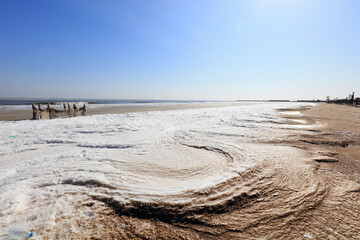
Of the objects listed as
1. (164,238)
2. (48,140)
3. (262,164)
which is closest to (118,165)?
(164,238)

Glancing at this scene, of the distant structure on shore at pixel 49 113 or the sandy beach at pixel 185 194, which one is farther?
the distant structure on shore at pixel 49 113

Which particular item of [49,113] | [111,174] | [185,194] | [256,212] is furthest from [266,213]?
[49,113]

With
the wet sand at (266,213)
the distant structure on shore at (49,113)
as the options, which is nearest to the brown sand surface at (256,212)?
the wet sand at (266,213)

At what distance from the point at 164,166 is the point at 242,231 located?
1.64 meters

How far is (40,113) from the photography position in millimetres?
11312

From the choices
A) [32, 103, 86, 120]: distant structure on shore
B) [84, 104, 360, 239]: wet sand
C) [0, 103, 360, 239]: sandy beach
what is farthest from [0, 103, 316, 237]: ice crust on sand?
[32, 103, 86, 120]: distant structure on shore

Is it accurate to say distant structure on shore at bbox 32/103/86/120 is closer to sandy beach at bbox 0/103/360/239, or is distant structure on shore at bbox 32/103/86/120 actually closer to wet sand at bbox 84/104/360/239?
sandy beach at bbox 0/103/360/239

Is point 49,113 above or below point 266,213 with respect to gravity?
above

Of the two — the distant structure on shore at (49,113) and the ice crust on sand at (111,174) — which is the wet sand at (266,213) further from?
the distant structure on shore at (49,113)

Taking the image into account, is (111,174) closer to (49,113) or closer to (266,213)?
(266,213)

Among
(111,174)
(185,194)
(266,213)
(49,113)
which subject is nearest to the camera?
(266,213)

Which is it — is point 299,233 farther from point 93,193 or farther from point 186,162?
point 93,193

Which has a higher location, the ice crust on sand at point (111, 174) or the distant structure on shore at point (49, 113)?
the distant structure on shore at point (49, 113)

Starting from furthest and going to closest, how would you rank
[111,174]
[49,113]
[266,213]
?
[49,113] < [111,174] < [266,213]
